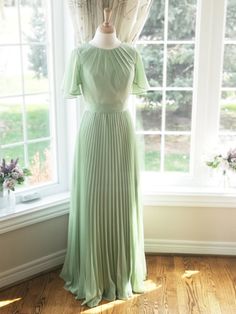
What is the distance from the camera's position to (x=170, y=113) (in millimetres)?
3035

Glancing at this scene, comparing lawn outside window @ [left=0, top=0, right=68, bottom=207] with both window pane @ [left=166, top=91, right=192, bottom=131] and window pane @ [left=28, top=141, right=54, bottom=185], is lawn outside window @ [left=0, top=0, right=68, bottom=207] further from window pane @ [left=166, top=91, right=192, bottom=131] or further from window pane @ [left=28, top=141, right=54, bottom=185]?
window pane @ [left=166, top=91, right=192, bottom=131]

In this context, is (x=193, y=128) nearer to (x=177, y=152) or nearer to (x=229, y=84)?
(x=177, y=152)

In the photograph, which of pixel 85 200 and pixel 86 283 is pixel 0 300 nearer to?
pixel 86 283

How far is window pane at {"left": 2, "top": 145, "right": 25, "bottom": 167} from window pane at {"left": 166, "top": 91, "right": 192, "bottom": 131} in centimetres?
102

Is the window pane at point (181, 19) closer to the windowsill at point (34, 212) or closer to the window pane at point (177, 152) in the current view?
the window pane at point (177, 152)

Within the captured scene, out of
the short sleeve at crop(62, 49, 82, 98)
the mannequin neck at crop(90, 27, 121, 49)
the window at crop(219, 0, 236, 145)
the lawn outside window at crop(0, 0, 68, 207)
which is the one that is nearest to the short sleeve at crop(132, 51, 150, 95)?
the mannequin neck at crop(90, 27, 121, 49)

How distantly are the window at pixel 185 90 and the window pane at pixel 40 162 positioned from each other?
2.15 ft

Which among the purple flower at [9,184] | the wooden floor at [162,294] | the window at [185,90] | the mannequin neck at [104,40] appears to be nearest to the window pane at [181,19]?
the window at [185,90]

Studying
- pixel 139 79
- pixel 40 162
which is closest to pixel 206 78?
pixel 139 79

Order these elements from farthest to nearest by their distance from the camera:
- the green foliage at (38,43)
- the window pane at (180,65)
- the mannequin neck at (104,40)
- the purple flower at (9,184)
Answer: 1. the window pane at (180,65)
2. the green foliage at (38,43)
3. the purple flower at (9,184)
4. the mannequin neck at (104,40)

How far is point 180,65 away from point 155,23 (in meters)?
0.32

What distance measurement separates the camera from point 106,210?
251 cm

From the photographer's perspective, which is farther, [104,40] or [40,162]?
[40,162]

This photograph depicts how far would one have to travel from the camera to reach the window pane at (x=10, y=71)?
2.64 meters
